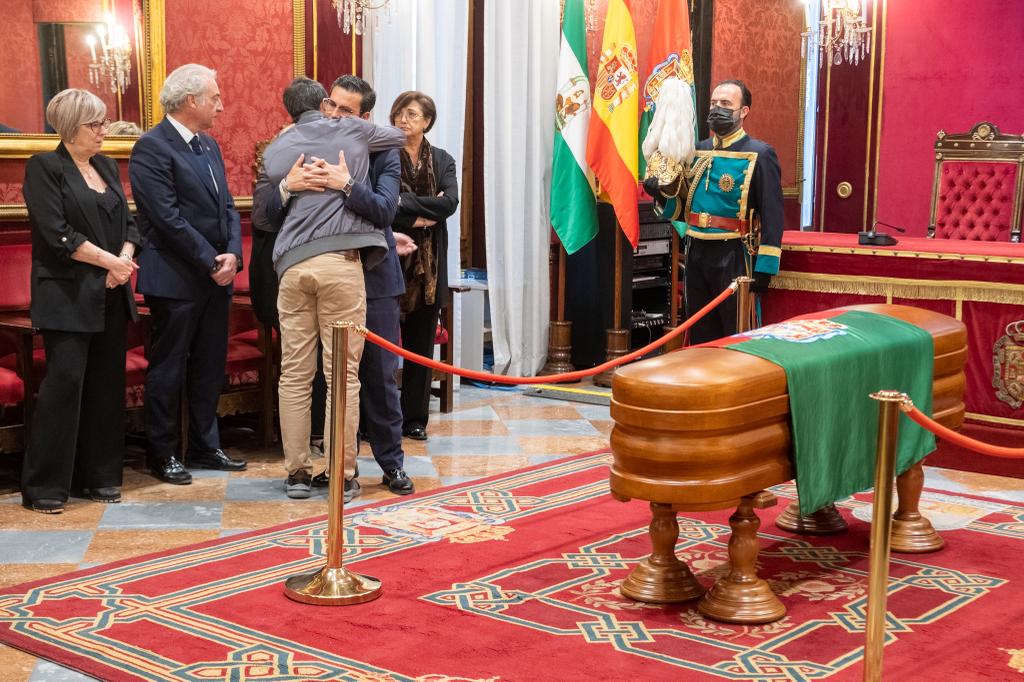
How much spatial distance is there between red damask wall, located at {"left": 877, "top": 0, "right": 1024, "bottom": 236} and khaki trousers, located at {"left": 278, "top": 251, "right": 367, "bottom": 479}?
6.38 meters

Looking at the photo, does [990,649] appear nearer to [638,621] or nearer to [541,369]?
[638,621]

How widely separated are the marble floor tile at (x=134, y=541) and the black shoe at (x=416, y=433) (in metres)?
1.98

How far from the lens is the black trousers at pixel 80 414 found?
5766 mm

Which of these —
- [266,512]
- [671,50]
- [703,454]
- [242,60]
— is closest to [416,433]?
[266,512]

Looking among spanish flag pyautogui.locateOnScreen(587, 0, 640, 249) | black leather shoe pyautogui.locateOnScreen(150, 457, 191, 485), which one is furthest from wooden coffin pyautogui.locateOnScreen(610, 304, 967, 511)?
spanish flag pyautogui.locateOnScreen(587, 0, 640, 249)

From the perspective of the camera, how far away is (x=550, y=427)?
25.6 ft

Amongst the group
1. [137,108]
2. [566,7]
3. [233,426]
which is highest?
[566,7]

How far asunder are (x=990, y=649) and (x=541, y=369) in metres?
5.46

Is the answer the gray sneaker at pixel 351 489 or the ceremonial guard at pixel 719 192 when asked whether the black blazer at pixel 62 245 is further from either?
the ceremonial guard at pixel 719 192

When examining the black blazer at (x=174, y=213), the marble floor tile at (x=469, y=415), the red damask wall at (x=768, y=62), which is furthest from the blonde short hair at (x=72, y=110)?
the red damask wall at (x=768, y=62)

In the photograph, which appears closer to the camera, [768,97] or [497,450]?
[497,450]

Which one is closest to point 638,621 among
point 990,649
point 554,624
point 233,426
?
point 554,624

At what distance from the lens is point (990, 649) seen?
4.17 meters

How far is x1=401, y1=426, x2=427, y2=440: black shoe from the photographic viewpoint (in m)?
7.37
